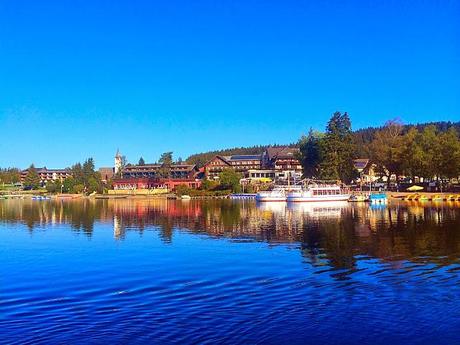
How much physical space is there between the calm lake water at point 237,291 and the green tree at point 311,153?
299 ft

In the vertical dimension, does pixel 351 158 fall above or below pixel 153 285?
above

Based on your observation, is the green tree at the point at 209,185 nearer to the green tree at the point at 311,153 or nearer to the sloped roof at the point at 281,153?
the green tree at the point at 311,153

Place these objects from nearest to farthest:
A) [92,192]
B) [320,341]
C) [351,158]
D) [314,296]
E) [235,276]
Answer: [320,341], [314,296], [235,276], [351,158], [92,192]

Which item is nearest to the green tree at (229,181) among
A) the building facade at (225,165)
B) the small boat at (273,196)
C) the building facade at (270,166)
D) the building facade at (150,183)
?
the building facade at (225,165)

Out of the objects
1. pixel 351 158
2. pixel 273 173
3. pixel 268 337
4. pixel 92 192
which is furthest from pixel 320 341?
pixel 92 192

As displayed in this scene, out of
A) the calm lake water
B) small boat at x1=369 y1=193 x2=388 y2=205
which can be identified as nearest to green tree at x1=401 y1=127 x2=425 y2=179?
small boat at x1=369 y1=193 x2=388 y2=205

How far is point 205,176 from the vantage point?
603ft

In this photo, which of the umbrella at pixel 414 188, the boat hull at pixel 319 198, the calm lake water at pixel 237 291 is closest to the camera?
the calm lake water at pixel 237 291

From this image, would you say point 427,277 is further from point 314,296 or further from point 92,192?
point 92,192

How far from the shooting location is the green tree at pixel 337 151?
121812 mm

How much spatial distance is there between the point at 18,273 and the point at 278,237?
2180 cm

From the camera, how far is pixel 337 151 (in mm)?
123625

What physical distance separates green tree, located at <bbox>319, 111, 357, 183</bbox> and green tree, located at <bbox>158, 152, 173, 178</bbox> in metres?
80.6

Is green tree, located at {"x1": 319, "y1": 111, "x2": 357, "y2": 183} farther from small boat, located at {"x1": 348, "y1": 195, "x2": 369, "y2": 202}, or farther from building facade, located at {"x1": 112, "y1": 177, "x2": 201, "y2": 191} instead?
building facade, located at {"x1": 112, "y1": 177, "x2": 201, "y2": 191}
